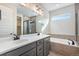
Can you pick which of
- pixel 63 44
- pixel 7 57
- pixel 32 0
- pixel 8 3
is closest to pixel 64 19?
pixel 63 44

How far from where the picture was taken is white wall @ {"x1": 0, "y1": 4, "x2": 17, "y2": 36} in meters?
1.47

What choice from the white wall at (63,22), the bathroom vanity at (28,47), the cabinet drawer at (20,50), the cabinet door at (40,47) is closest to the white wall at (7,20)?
the bathroom vanity at (28,47)

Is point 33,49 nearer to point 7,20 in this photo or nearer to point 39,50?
point 39,50

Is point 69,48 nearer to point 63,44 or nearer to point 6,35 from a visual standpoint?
point 63,44

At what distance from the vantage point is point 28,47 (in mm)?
1438

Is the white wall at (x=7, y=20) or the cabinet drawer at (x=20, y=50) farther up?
the white wall at (x=7, y=20)

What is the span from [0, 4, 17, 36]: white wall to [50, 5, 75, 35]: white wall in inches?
32.1

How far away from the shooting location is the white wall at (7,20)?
1.47 metres

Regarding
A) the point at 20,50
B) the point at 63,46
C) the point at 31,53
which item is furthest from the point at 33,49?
the point at 63,46

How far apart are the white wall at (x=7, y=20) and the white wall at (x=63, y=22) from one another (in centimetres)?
82

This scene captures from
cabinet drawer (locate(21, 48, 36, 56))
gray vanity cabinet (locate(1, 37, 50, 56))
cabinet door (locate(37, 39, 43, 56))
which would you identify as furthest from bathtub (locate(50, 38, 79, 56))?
cabinet drawer (locate(21, 48, 36, 56))

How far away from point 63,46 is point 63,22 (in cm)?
55

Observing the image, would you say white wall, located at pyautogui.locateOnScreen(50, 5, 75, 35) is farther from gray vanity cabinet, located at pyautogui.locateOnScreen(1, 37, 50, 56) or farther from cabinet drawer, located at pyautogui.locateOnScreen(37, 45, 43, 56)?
cabinet drawer, located at pyautogui.locateOnScreen(37, 45, 43, 56)

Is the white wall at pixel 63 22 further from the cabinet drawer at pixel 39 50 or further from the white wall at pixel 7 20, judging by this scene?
the white wall at pixel 7 20
